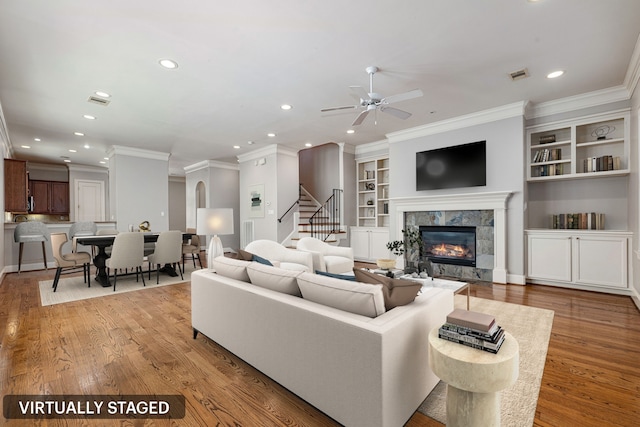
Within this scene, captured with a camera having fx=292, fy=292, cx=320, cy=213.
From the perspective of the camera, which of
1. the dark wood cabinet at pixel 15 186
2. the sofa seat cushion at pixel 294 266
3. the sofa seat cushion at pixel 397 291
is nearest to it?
the sofa seat cushion at pixel 397 291

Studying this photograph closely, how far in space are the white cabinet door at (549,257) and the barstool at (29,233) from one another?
938cm

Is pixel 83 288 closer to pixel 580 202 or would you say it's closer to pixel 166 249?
pixel 166 249

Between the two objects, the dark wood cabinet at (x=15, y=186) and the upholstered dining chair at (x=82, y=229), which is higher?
the dark wood cabinet at (x=15, y=186)

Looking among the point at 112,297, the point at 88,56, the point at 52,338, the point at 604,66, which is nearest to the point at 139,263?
the point at 112,297

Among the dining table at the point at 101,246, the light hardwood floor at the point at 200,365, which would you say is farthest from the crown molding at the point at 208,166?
the light hardwood floor at the point at 200,365

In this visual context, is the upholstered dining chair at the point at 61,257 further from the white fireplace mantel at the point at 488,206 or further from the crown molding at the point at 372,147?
the crown molding at the point at 372,147

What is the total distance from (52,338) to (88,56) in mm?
2926

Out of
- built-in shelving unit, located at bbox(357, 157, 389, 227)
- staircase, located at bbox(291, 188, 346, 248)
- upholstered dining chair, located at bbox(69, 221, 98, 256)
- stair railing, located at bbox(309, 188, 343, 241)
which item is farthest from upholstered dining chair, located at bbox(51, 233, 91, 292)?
built-in shelving unit, located at bbox(357, 157, 389, 227)

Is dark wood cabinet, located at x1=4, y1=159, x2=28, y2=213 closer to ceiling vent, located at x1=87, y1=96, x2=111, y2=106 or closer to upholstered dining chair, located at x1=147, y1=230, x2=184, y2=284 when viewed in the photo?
ceiling vent, located at x1=87, y1=96, x2=111, y2=106

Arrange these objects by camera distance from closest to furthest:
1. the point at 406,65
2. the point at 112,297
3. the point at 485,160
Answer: the point at 406,65 → the point at 112,297 → the point at 485,160

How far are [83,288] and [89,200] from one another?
6335 mm

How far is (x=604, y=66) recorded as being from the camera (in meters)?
3.54

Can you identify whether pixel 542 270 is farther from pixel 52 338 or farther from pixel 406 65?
pixel 52 338

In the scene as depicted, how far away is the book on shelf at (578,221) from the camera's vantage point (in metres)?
4.43
